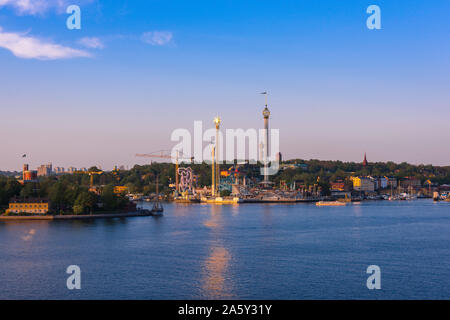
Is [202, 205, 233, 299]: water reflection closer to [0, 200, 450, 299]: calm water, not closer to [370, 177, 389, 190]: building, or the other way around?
[0, 200, 450, 299]: calm water

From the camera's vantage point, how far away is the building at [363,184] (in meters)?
67.1

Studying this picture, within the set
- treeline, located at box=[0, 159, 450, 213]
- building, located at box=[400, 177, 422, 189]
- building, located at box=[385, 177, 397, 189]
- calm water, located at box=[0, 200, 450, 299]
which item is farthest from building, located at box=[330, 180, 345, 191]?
calm water, located at box=[0, 200, 450, 299]

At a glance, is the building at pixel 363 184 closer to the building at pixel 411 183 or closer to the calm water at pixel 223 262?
the building at pixel 411 183

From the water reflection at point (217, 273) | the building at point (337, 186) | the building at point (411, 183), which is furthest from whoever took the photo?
the building at point (411, 183)

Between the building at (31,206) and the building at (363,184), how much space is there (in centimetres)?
4982

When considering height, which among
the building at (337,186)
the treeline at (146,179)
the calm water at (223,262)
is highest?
the treeline at (146,179)

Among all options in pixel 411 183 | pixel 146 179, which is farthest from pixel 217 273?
pixel 411 183

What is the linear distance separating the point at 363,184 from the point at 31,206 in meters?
51.9

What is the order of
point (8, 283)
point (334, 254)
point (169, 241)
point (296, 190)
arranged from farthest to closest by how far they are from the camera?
point (296, 190)
point (169, 241)
point (334, 254)
point (8, 283)

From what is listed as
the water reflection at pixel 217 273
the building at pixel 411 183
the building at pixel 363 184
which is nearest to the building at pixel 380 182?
the building at pixel 363 184

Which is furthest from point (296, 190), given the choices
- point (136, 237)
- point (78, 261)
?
point (78, 261)

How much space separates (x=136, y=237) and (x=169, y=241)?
1.70 metres
